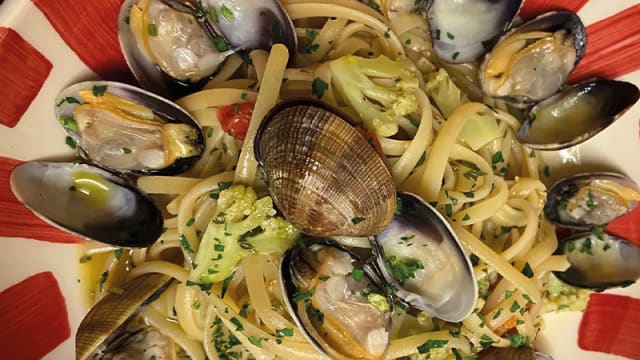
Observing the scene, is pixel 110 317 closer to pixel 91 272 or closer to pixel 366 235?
pixel 91 272

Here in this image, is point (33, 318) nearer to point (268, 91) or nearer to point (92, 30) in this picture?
→ point (92, 30)

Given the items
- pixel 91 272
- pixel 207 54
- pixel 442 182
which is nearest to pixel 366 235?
pixel 442 182

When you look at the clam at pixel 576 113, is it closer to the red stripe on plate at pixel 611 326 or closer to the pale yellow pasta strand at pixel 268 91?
the red stripe on plate at pixel 611 326

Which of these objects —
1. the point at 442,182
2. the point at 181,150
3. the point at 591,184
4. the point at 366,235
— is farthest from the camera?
the point at 591,184

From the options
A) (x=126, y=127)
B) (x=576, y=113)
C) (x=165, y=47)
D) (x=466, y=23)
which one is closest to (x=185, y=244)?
(x=126, y=127)

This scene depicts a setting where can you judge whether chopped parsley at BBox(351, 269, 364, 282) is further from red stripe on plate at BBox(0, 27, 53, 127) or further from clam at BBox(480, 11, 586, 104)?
red stripe on plate at BBox(0, 27, 53, 127)
